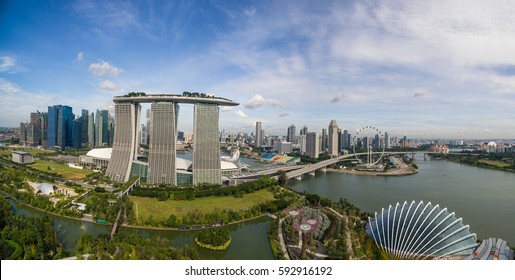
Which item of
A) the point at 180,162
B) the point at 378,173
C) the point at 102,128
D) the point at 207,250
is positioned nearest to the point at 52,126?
the point at 102,128

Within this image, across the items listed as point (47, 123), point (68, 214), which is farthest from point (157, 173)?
point (47, 123)

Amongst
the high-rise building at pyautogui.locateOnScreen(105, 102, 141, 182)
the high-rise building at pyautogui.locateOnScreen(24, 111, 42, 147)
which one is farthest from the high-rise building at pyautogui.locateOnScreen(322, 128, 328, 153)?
the high-rise building at pyautogui.locateOnScreen(24, 111, 42, 147)

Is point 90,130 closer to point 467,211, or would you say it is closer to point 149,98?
point 149,98

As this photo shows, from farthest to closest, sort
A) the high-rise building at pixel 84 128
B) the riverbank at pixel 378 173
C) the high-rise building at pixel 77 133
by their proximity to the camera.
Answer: the high-rise building at pixel 84 128 < the high-rise building at pixel 77 133 < the riverbank at pixel 378 173

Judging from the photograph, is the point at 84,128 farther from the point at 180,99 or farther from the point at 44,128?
the point at 180,99

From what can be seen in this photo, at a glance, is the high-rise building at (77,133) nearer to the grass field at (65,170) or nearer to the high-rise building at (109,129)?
the high-rise building at (109,129)

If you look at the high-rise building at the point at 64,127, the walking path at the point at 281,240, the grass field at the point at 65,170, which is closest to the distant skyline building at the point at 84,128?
the high-rise building at the point at 64,127

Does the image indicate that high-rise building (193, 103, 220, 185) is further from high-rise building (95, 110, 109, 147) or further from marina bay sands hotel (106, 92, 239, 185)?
high-rise building (95, 110, 109, 147)

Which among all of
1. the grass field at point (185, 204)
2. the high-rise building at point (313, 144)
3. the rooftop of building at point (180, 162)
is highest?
the high-rise building at point (313, 144)
